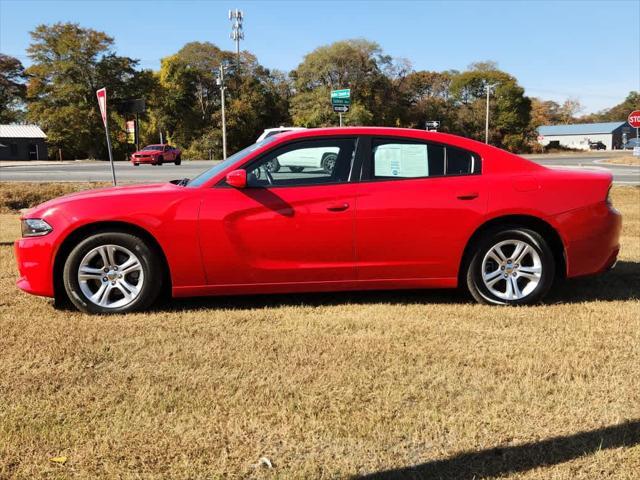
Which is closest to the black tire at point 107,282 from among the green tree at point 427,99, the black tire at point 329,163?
the black tire at point 329,163

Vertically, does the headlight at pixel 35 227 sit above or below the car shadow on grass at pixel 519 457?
above

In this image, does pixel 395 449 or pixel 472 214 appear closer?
pixel 395 449

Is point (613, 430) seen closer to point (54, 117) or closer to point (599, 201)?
point (599, 201)

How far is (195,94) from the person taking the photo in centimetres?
6438

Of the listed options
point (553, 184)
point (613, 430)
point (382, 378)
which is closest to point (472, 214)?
point (553, 184)

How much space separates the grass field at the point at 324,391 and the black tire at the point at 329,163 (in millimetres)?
1134

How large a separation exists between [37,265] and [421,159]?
3.18 metres

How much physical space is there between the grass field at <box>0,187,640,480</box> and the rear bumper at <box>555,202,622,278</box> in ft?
1.14

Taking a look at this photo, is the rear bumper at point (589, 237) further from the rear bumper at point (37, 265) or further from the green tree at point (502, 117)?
the green tree at point (502, 117)

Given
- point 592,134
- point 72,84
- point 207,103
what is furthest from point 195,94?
point 592,134

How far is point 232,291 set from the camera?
4602 mm

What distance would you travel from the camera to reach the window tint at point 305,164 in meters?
4.61

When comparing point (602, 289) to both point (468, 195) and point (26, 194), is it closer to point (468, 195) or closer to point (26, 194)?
point (468, 195)

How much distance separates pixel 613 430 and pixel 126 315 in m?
3.43
